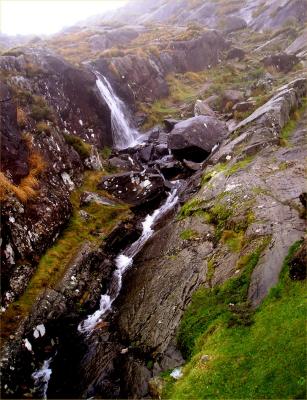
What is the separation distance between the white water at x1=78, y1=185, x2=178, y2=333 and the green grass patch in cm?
175

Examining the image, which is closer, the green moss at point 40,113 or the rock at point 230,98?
the green moss at point 40,113

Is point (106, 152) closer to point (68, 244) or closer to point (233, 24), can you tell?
point (68, 244)

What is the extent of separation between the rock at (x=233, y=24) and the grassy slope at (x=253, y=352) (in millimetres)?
76912

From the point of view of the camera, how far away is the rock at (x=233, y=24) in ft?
267

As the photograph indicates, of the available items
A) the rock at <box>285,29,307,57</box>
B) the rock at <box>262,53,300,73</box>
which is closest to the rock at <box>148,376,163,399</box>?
the rock at <box>262,53,300,73</box>

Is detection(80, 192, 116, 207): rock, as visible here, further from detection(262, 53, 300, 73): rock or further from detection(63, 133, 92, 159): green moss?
detection(262, 53, 300, 73): rock

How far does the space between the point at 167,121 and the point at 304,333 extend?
32621mm

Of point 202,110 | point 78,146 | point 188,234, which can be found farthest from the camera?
point 202,110

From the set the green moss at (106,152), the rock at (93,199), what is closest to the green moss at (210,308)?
the rock at (93,199)

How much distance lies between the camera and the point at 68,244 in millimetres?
23000

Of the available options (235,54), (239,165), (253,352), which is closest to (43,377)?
(253,352)

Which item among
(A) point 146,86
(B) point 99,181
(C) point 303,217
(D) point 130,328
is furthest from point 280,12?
(D) point 130,328

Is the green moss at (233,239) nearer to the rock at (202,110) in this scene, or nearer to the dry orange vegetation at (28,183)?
the dry orange vegetation at (28,183)

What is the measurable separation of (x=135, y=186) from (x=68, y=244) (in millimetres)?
8103
